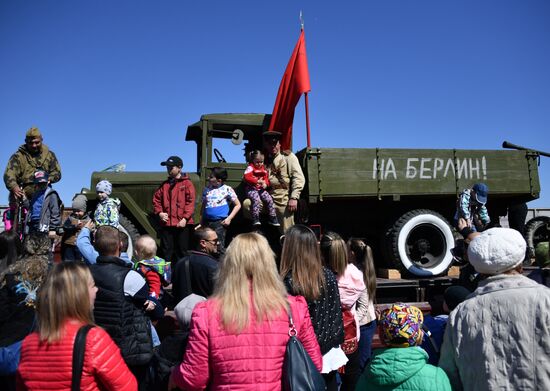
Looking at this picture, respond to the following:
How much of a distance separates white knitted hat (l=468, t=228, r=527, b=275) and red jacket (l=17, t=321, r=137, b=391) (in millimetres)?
1569

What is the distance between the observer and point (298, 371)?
6.41 ft

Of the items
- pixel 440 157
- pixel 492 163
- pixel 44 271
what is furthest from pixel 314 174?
pixel 44 271

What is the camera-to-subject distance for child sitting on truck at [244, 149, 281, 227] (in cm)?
565

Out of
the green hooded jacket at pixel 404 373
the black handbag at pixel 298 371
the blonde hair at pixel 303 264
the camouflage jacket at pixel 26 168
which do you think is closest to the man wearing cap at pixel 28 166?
the camouflage jacket at pixel 26 168

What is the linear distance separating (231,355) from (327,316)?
86cm

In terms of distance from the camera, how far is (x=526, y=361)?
5.98 feet

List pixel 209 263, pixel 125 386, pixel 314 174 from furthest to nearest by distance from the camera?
pixel 314 174
pixel 209 263
pixel 125 386

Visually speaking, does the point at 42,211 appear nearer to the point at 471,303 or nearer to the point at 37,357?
the point at 37,357

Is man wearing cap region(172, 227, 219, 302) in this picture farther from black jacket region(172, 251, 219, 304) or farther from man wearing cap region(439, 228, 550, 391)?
man wearing cap region(439, 228, 550, 391)

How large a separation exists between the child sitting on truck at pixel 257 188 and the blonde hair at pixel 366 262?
4.65ft

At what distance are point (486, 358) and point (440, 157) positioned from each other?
4755 millimetres

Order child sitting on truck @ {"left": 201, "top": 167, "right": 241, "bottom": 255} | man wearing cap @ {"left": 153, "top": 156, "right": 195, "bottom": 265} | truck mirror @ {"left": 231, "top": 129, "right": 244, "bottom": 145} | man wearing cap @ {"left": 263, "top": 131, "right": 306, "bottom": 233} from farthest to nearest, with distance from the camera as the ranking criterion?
truck mirror @ {"left": 231, "top": 129, "right": 244, "bottom": 145} < man wearing cap @ {"left": 153, "top": 156, "right": 195, "bottom": 265} < man wearing cap @ {"left": 263, "top": 131, "right": 306, "bottom": 233} < child sitting on truck @ {"left": 201, "top": 167, "right": 241, "bottom": 255}

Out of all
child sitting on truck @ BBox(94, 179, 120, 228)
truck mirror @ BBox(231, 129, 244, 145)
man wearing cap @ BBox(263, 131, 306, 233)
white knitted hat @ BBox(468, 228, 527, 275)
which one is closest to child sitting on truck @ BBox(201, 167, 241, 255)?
man wearing cap @ BBox(263, 131, 306, 233)

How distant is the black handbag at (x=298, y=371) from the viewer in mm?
1947
